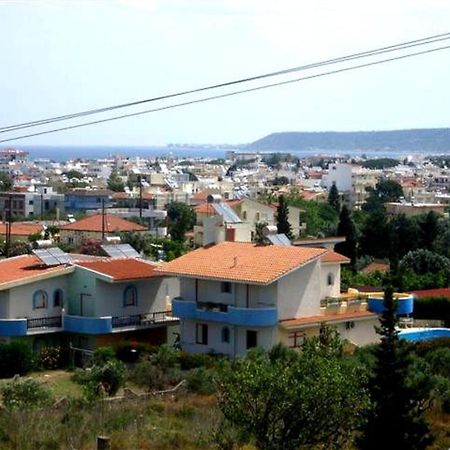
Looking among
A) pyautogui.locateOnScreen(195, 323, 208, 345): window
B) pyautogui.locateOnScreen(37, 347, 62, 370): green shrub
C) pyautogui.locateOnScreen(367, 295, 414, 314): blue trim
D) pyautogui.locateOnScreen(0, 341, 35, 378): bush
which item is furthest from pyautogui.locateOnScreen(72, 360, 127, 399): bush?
pyautogui.locateOnScreen(367, 295, 414, 314): blue trim

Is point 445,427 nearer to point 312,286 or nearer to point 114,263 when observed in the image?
point 312,286

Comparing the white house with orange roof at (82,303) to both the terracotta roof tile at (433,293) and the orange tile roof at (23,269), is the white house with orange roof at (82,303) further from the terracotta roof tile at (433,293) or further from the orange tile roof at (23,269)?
the terracotta roof tile at (433,293)

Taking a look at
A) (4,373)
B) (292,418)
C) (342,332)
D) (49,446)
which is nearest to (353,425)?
(292,418)

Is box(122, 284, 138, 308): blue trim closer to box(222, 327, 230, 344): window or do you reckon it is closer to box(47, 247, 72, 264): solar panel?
box(47, 247, 72, 264): solar panel

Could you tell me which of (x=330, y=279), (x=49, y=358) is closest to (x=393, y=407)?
(x=49, y=358)

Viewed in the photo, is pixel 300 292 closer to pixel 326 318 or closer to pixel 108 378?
pixel 326 318

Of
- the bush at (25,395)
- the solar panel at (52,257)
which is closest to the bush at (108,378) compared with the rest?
the bush at (25,395)
